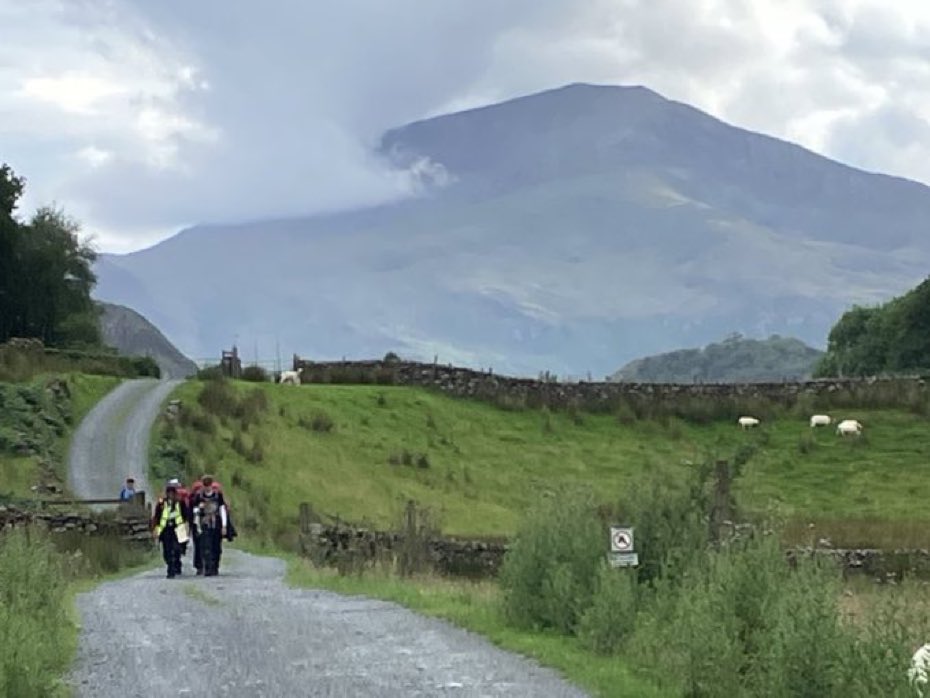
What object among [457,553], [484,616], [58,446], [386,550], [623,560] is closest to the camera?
[623,560]

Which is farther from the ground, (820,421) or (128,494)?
(820,421)

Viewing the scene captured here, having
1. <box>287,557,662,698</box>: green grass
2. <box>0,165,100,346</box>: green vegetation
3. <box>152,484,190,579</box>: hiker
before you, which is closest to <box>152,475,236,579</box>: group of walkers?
<box>152,484,190,579</box>: hiker

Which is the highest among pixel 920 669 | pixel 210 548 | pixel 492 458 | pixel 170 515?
pixel 492 458

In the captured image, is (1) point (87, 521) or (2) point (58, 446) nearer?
(1) point (87, 521)

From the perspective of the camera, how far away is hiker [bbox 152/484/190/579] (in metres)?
26.7

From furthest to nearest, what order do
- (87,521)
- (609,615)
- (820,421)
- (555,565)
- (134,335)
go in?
(134,335), (820,421), (87,521), (555,565), (609,615)

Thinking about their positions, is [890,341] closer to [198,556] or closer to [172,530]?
[198,556]

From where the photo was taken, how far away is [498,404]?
56.0m

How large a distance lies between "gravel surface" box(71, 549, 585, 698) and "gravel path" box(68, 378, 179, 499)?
16034mm

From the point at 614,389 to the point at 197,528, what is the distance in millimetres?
32342

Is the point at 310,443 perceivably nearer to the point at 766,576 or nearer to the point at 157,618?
the point at 157,618

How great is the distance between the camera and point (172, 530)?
2666 centimetres

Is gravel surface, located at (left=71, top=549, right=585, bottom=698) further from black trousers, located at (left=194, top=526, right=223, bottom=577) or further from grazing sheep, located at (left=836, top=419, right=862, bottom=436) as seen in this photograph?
grazing sheep, located at (left=836, top=419, right=862, bottom=436)

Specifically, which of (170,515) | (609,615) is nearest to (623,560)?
(609,615)
